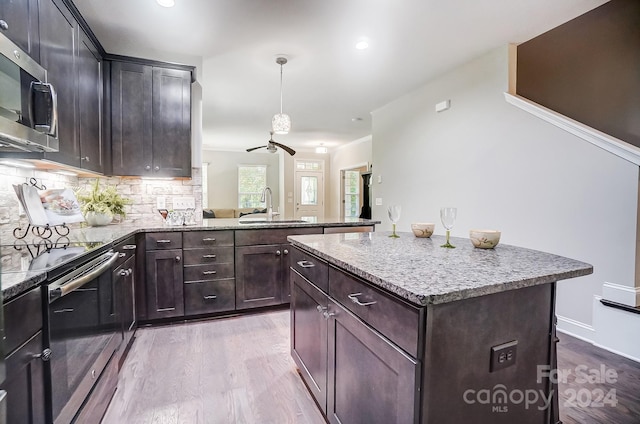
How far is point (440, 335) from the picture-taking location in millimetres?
841

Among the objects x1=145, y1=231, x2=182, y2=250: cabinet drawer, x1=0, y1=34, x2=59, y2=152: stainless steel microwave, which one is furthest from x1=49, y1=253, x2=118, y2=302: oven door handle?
x1=145, y1=231, x2=182, y2=250: cabinet drawer

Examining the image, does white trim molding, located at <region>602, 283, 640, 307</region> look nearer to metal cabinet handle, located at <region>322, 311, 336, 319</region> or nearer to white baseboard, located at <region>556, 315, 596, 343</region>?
white baseboard, located at <region>556, 315, 596, 343</region>

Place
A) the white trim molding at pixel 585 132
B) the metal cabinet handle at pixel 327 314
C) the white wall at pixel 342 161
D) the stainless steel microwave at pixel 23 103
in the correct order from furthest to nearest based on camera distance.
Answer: the white wall at pixel 342 161
the white trim molding at pixel 585 132
the metal cabinet handle at pixel 327 314
the stainless steel microwave at pixel 23 103

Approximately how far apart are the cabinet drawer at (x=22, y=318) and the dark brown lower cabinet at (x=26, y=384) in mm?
25

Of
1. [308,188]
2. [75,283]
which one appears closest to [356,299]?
[75,283]

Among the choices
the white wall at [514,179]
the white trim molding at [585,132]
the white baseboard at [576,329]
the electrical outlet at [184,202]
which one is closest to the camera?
the white trim molding at [585,132]

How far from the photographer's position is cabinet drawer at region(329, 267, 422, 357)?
0.84 metres

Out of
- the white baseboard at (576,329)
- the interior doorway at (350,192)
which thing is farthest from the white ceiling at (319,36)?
the interior doorway at (350,192)

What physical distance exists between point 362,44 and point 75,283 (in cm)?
285

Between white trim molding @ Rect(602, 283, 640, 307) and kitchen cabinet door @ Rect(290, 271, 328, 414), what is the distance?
2305 millimetres

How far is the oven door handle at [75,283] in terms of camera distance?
1.06m

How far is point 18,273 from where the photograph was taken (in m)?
1.00

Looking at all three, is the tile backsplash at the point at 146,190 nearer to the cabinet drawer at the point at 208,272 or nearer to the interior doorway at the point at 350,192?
the cabinet drawer at the point at 208,272

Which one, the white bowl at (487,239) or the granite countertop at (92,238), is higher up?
the white bowl at (487,239)
